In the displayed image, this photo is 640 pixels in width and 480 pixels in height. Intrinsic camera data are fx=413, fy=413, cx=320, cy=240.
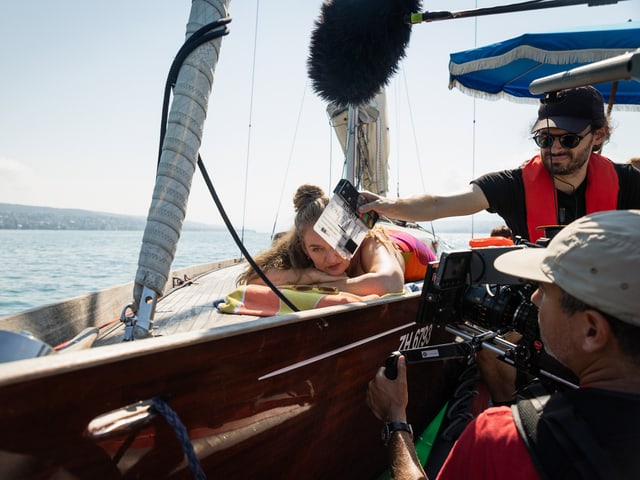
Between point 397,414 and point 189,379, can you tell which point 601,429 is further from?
point 189,379

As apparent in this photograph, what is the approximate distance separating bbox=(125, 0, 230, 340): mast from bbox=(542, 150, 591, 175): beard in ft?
5.11

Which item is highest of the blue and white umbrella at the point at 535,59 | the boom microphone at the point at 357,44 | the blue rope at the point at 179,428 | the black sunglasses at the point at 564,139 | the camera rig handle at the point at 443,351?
the blue and white umbrella at the point at 535,59

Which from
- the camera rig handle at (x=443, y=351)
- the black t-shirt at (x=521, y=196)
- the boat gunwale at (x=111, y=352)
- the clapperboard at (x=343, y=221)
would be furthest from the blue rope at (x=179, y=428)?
the black t-shirt at (x=521, y=196)

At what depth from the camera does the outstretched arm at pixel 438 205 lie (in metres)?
2.05

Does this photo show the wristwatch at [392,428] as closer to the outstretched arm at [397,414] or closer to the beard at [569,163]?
the outstretched arm at [397,414]

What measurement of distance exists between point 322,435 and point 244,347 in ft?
1.96

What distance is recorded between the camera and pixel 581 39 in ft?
10.9

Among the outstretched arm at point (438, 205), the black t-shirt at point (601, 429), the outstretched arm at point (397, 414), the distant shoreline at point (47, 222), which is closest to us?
the black t-shirt at point (601, 429)

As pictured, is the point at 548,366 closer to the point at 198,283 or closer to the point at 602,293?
the point at 602,293

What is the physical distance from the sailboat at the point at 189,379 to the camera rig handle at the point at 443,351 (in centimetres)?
22

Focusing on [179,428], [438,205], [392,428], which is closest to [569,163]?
[438,205]

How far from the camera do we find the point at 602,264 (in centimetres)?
76

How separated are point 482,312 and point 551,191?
108 centimetres

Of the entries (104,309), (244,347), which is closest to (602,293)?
(244,347)
